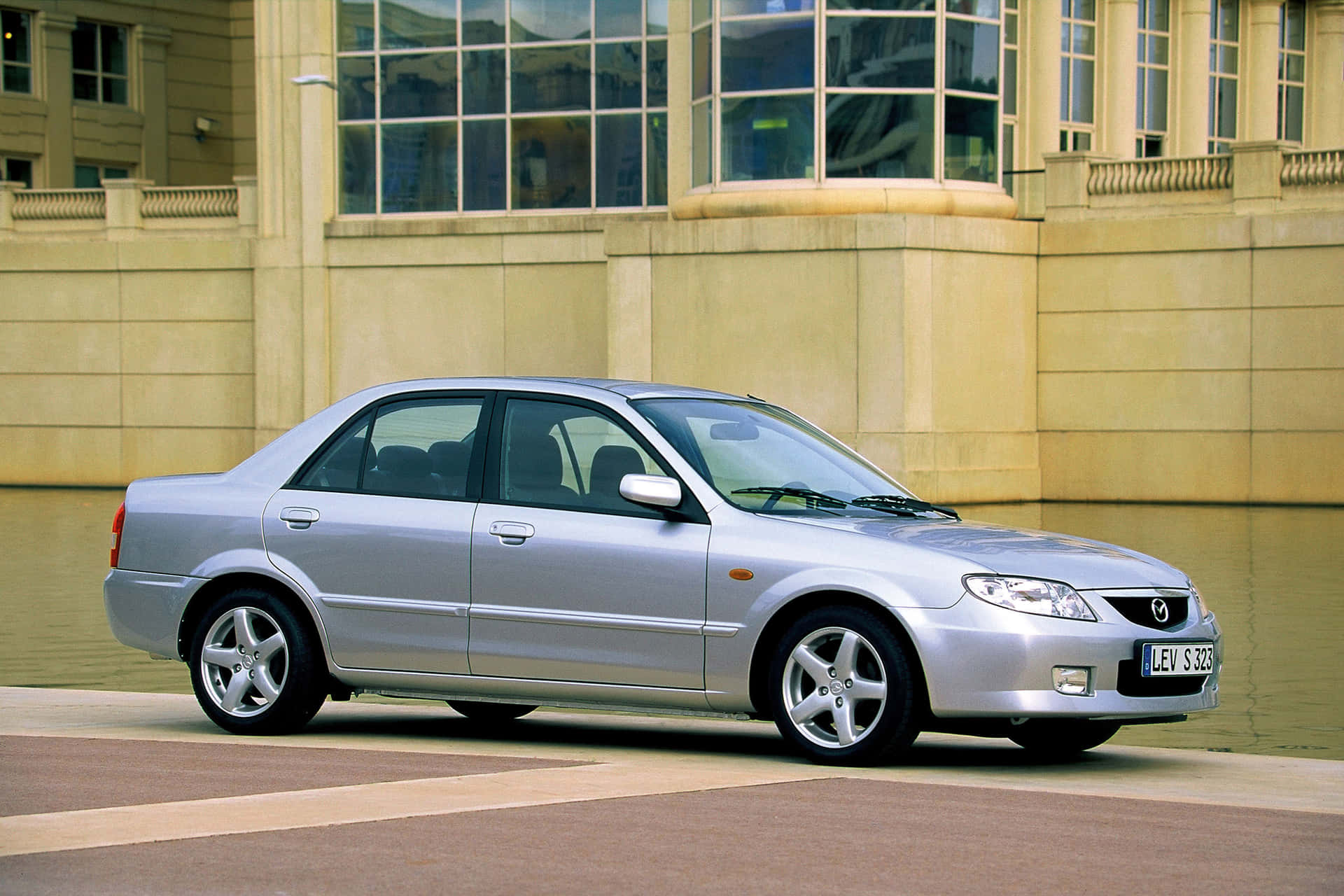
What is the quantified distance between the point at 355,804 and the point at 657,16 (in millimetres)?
25779

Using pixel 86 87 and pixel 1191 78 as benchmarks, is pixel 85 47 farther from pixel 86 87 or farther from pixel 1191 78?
pixel 1191 78

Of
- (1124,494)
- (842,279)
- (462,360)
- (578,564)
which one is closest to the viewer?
(578,564)

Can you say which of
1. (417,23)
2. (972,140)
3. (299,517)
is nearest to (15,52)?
(417,23)

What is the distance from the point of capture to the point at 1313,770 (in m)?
8.06

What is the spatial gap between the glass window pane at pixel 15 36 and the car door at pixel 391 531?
36.6 m

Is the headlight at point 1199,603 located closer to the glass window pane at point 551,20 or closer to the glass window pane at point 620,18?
the glass window pane at point 620,18

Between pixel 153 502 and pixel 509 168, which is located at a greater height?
pixel 509 168

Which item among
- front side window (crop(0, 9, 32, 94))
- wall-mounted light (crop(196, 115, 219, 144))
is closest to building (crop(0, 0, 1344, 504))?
front side window (crop(0, 9, 32, 94))

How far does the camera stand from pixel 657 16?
31.5 m

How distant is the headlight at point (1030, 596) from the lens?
7668 mm

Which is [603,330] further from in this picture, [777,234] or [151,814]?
[151,814]

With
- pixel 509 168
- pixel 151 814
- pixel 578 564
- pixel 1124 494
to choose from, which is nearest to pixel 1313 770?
pixel 578 564

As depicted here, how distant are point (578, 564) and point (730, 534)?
0.64m

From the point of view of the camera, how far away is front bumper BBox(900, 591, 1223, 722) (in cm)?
760
